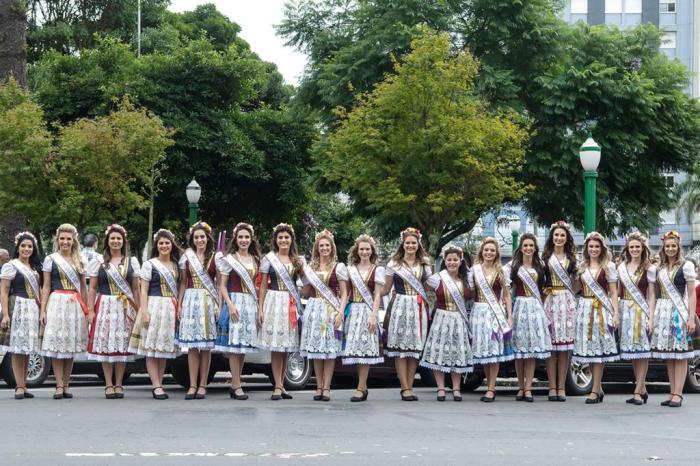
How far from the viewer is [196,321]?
1381 centimetres

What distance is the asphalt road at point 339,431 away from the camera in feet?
31.0

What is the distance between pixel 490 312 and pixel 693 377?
394 centimetres

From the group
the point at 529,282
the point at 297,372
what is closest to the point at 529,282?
the point at 529,282

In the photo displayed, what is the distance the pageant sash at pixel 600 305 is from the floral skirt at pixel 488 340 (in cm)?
92

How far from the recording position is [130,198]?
29703 mm

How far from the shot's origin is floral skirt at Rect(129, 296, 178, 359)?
13.8 meters

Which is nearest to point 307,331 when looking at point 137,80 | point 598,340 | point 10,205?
point 598,340

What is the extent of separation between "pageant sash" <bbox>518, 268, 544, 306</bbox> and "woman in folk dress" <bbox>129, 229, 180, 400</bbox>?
3665mm

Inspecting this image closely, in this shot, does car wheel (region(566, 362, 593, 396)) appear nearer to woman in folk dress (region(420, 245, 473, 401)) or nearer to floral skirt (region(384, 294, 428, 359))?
woman in folk dress (region(420, 245, 473, 401))

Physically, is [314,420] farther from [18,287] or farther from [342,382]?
[342,382]

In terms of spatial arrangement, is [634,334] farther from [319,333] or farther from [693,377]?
[319,333]

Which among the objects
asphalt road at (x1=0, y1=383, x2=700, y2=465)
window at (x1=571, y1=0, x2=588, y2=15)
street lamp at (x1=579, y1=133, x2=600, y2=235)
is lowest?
asphalt road at (x1=0, y1=383, x2=700, y2=465)

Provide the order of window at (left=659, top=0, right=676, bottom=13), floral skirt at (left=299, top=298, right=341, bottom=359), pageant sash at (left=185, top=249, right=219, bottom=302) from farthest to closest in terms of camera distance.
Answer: window at (left=659, top=0, right=676, bottom=13)
pageant sash at (left=185, top=249, right=219, bottom=302)
floral skirt at (left=299, top=298, right=341, bottom=359)

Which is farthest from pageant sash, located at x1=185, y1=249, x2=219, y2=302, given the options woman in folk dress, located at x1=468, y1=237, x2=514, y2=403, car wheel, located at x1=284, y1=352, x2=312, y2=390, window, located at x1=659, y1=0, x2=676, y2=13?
window, located at x1=659, y1=0, x2=676, y2=13
